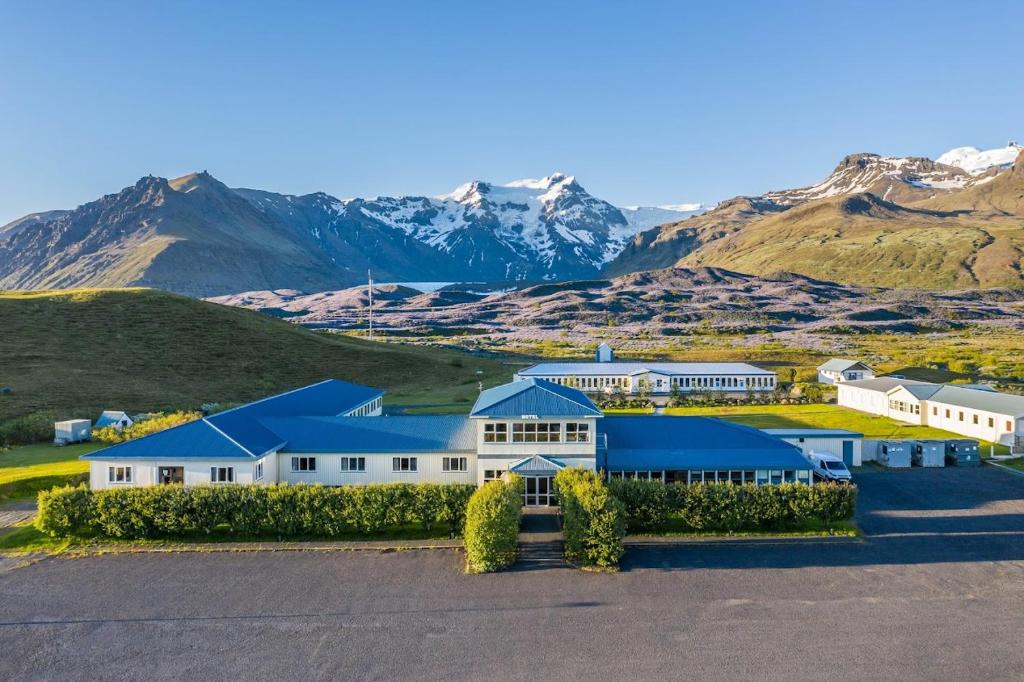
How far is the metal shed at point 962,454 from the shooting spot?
50.0 meters

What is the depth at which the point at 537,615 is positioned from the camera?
26.1 metres

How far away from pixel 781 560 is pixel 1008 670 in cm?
993

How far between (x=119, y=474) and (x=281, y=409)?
14.0m

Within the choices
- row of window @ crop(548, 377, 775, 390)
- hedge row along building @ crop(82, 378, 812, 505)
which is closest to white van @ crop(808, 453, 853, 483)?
hedge row along building @ crop(82, 378, 812, 505)

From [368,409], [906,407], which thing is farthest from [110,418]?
[906,407]

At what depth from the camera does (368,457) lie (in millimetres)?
40062

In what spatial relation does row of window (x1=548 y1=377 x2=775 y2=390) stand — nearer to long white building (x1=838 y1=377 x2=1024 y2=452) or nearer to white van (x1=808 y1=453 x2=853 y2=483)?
long white building (x1=838 y1=377 x2=1024 y2=452)

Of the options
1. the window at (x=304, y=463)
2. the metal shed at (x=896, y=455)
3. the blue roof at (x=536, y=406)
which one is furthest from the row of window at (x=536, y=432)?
the metal shed at (x=896, y=455)

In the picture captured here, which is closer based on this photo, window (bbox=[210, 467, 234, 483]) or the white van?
window (bbox=[210, 467, 234, 483])

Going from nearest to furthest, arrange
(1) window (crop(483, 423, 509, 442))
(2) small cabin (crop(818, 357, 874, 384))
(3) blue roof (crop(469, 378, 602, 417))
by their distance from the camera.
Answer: (3) blue roof (crop(469, 378, 602, 417)) < (1) window (crop(483, 423, 509, 442)) < (2) small cabin (crop(818, 357, 874, 384))

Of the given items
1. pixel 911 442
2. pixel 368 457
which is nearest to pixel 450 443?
pixel 368 457

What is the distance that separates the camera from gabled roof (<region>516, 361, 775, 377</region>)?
3430 inches

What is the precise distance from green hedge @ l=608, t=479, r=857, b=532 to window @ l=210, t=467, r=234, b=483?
20286 millimetres

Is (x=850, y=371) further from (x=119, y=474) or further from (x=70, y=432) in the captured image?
(x=70, y=432)
